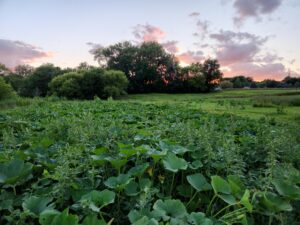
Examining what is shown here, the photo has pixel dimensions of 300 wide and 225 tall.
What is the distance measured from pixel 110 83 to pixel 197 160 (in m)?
34.6

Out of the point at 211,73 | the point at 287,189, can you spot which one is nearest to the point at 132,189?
the point at 287,189

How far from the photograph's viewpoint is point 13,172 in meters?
1.80

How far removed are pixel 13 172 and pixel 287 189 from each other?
1.74 meters

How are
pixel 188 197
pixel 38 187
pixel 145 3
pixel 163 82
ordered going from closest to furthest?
pixel 38 187 < pixel 188 197 < pixel 145 3 < pixel 163 82

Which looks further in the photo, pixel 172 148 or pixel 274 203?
pixel 172 148

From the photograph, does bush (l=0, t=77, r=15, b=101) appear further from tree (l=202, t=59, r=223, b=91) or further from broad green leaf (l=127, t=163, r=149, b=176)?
tree (l=202, t=59, r=223, b=91)

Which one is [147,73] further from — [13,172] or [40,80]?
[13,172]

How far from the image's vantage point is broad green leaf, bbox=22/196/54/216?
4.91 ft

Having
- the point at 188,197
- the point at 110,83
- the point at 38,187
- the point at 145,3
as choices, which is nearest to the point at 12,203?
the point at 38,187

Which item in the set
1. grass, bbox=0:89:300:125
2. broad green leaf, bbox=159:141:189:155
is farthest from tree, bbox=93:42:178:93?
broad green leaf, bbox=159:141:189:155

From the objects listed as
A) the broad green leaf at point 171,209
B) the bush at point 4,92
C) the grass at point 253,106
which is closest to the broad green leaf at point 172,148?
the broad green leaf at point 171,209

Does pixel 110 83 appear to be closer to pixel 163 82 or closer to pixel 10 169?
pixel 163 82

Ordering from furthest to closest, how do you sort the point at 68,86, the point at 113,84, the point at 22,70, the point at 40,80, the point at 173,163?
1. the point at 22,70
2. the point at 40,80
3. the point at 113,84
4. the point at 68,86
5. the point at 173,163

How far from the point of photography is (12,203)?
166 centimetres
